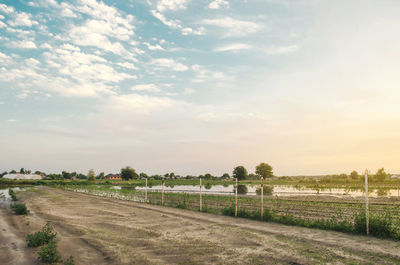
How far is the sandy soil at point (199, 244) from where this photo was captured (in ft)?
25.5

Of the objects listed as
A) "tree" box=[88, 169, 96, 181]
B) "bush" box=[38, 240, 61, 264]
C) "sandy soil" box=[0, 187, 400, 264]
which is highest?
"bush" box=[38, 240, 61, 264]

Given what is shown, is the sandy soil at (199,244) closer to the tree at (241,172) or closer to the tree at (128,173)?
the tree at (241,172)

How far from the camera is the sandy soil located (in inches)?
305

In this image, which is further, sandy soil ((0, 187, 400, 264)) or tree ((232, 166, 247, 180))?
tree ((232, 166, 247, 180))

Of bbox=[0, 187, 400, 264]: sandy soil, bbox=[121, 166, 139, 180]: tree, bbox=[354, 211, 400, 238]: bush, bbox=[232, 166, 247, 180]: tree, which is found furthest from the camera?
bbox=[121, 166, 139, 180]: tree

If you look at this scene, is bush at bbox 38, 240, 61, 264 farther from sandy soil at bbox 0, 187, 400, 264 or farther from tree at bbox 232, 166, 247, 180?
tree at bbox 232, 166, 247, 180

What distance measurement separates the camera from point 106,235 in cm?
1104

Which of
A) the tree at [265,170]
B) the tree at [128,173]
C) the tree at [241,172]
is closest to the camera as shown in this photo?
the tree at [241,172]

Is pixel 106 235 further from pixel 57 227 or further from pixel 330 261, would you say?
pixel 330 261

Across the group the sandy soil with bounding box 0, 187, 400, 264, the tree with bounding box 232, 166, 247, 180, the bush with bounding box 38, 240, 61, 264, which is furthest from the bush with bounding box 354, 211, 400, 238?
the tree with bounding box 232, 166, 247, 180

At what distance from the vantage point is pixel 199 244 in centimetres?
947

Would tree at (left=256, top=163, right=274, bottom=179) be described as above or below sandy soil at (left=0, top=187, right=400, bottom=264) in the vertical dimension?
below

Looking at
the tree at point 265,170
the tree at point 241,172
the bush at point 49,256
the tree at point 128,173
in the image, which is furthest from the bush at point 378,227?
the tree at point 128,173

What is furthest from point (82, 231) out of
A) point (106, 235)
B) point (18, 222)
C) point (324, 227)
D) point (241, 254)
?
point (324, 227)
